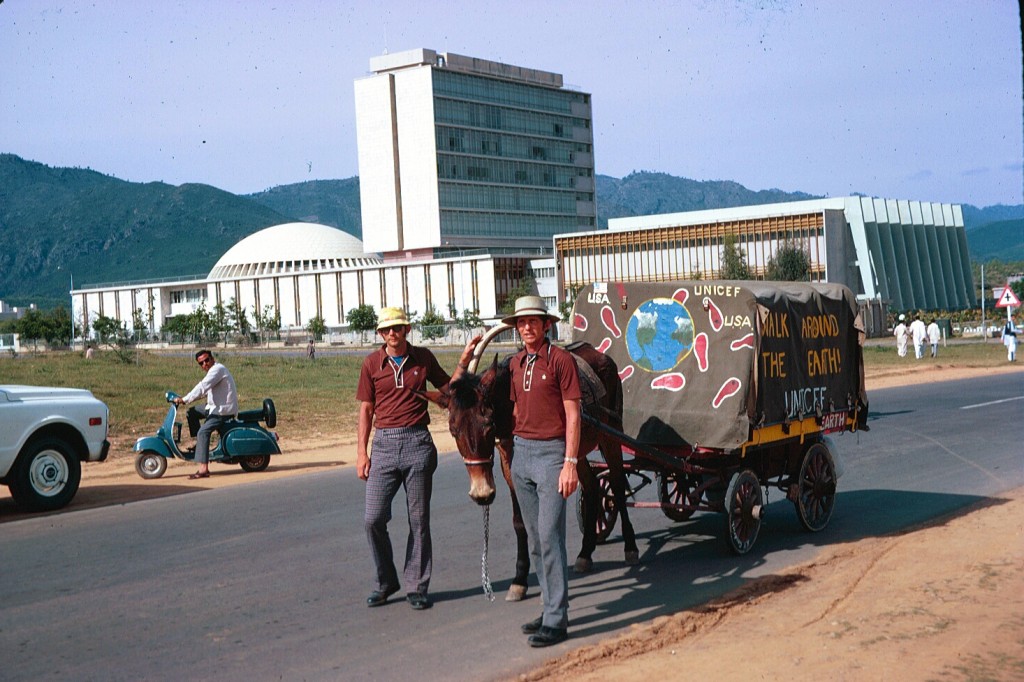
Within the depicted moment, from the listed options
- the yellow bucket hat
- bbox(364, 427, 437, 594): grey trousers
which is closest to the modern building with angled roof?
the yellow bucket hat

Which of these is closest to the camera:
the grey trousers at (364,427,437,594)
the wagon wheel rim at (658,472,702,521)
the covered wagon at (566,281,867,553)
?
the grey trousers at (364,427,437,594)

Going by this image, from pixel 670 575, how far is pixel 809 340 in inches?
115

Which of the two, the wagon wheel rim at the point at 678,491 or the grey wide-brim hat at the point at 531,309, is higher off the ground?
the grey wide-brim hat at the point at 531,309

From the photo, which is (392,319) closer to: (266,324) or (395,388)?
(395,388)

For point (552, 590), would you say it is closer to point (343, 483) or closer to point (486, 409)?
point (486, 409)

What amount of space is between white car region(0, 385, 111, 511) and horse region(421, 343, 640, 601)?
7440 mm

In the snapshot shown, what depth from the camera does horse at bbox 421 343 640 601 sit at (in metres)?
7.63

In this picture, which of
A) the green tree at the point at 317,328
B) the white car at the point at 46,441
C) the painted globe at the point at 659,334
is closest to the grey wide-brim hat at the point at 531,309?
the painted globe at the point at 659,334

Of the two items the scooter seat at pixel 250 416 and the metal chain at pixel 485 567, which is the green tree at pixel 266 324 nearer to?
the scooter seat at pixel 250 416

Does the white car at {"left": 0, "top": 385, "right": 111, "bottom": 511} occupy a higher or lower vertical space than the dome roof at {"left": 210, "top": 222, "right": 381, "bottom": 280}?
lower

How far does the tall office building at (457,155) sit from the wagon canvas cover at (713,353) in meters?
117

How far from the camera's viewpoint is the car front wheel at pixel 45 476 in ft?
45.2

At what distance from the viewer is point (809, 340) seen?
1099 cm

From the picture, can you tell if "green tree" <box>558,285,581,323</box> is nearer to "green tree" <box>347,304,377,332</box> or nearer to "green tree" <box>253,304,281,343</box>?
"green tree" <box>347,304,377,332</box>
